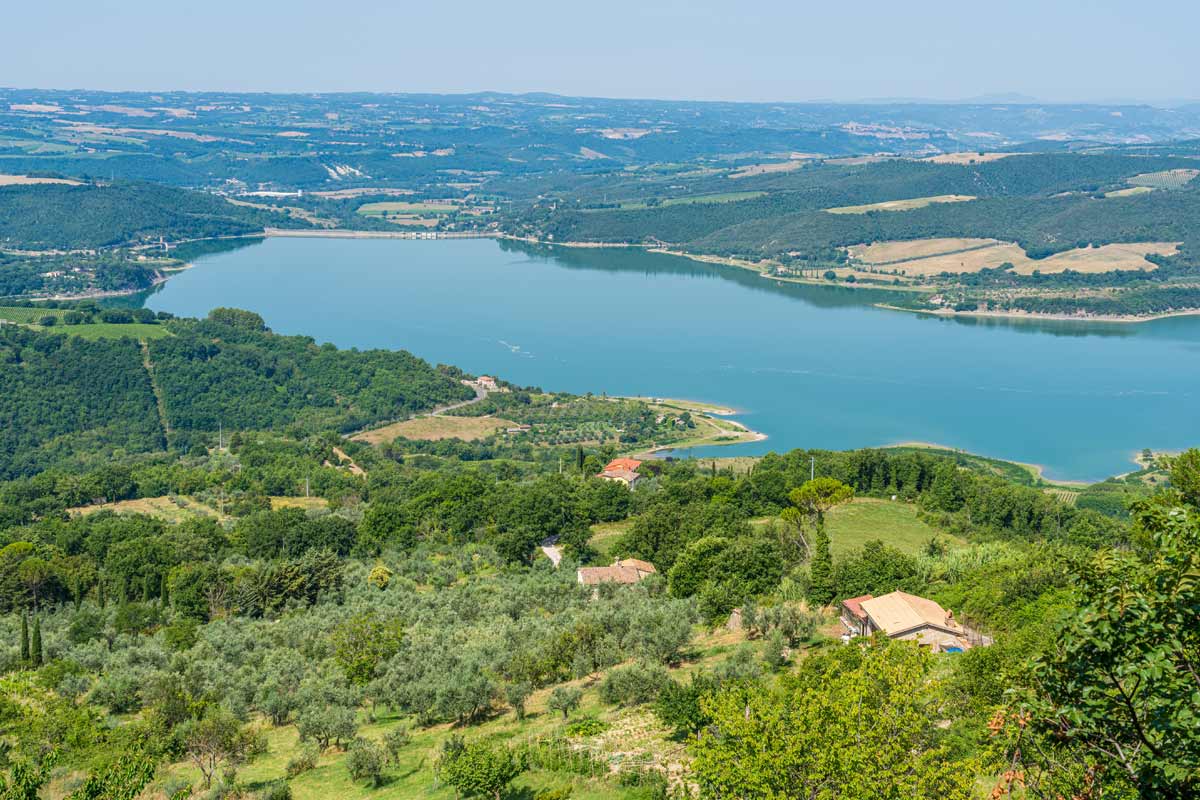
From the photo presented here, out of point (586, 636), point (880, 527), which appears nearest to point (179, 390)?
point (880, 527)

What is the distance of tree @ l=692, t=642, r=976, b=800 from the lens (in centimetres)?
870

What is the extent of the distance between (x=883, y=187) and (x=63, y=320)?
416 feet

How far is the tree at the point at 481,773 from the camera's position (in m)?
12.7

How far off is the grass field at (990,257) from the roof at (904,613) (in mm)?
109451

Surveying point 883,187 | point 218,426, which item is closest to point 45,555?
point 218,426

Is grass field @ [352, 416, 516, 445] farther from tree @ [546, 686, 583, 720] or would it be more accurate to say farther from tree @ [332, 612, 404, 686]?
tree @ [546, 686, 583, 720]

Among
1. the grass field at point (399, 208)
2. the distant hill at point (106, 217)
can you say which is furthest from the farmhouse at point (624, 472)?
the grass field at point (399, 208)

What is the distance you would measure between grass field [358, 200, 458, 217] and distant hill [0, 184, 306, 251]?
18.6 metres

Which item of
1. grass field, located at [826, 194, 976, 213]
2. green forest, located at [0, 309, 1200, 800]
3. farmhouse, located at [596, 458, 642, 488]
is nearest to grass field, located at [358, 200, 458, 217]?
grass field, located at [826, 194, 976, 213]

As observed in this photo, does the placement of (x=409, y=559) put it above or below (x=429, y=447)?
above

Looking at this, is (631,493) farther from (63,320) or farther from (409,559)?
(63,320)

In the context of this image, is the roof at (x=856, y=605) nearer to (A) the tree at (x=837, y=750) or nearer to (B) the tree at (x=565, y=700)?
(B) the tree at (x=565, y=700)

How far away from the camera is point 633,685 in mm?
16328

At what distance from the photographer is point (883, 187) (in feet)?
566
